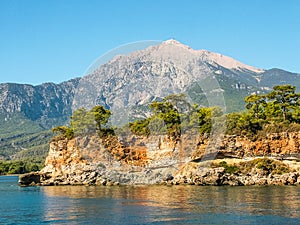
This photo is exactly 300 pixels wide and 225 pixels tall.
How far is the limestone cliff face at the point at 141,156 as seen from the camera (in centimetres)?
6425

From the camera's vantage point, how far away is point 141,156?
69.9m

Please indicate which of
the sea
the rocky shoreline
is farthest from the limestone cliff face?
the sea

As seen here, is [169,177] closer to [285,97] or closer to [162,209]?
[285,97]

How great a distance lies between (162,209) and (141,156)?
35452 mm

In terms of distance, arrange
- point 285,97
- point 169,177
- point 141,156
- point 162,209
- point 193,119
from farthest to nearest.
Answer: point 285,97 → point 141,156 → point 193,119 → point 169,177 → point 162,209

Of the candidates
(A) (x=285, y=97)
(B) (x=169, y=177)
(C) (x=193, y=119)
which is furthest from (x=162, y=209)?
(A) (x=285, y=97)

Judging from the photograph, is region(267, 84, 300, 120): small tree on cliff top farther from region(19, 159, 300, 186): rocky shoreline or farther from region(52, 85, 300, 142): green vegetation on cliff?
region(19, 159, 300, 186): rocky shoreline

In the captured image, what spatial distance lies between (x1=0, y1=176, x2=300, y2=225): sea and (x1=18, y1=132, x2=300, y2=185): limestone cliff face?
17.8m

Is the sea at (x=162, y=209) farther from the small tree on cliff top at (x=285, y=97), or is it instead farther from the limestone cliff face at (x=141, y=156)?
the small tree on cliff top at (x=285, y=97)

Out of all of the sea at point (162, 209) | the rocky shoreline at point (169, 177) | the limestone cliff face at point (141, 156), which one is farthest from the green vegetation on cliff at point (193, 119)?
the sea at point (162, 209)

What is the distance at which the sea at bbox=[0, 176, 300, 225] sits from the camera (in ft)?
98.2

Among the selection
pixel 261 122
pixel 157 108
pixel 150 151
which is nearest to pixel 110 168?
pixel 150 151

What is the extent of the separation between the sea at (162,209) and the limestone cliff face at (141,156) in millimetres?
17758

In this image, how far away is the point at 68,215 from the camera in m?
32.8
